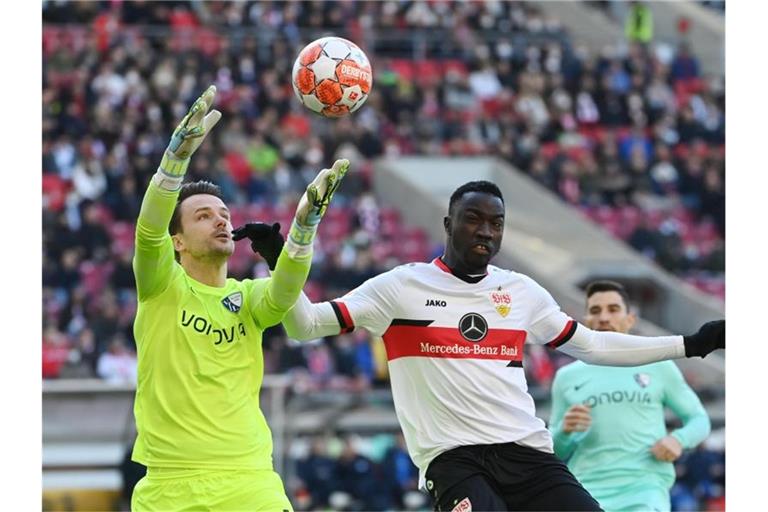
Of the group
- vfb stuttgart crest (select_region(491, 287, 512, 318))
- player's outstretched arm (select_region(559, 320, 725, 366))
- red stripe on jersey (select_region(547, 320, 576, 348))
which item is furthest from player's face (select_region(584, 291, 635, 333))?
vfb stuttgart crest (select_region(491, 287, 512, 318))

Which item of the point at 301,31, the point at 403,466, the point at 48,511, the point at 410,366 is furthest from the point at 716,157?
the point at 410,366

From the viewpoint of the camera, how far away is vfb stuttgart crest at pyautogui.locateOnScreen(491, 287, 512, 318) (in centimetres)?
808

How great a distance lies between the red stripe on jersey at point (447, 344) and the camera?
7.88 meters

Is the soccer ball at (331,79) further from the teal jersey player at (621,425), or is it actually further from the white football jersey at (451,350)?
the teal jersey player at (621,425)

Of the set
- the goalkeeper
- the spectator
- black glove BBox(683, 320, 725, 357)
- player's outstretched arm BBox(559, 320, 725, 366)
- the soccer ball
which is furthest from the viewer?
the spectator

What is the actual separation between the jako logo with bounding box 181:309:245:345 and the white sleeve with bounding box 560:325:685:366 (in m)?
1.92

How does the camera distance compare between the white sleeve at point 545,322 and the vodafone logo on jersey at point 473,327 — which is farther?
the white sleeve at point 545,322

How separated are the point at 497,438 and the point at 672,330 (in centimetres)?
2013

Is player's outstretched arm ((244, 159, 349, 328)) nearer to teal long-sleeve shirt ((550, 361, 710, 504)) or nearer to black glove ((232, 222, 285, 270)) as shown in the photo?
black glove ((232, 222, 285, 270))

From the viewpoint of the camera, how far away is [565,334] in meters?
8.34

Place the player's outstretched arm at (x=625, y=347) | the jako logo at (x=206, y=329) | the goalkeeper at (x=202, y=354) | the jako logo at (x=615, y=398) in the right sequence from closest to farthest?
the goalkeeper at (x=202, y=354), the jako logo at (x=206, y=329), the player's outstretched arm at (x=625, y=347), the jako logo at (x=615, y=398)

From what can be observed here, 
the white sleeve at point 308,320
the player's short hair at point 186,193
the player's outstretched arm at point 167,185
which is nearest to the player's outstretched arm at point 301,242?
the white sleeve at point 308,320

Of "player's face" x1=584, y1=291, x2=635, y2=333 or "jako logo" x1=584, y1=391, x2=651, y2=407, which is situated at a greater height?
"player's face" x1=584, y1=291, x2=635, y2=333

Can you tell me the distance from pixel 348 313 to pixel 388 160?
21133mm
